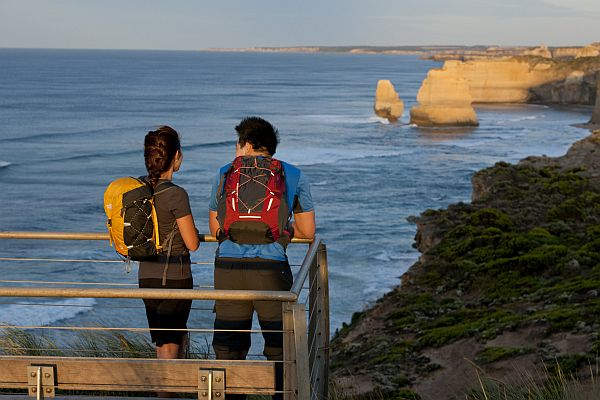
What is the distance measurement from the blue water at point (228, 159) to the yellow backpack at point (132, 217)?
50.4 ft

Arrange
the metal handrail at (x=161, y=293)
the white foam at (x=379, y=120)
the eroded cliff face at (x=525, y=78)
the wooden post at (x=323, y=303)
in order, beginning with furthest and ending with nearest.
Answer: the eroded cliff face at (x=525, y=78), the white foam at (x=379, y=120), the wooden post at (x=323, y=303), the metal handrail at (x=161, y=293)

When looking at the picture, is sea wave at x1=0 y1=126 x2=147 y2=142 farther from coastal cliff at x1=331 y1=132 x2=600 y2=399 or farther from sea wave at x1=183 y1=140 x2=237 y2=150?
coastal cliff at x1=331 y1=132 x2=600 y2=399

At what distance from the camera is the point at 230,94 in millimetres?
120625

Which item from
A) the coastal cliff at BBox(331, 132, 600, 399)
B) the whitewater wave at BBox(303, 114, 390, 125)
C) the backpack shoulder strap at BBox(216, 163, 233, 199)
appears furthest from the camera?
the whitewater wave at BBox(303, 114, 390, 125)

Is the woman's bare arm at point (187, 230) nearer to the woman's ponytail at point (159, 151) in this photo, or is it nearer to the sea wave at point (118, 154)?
the woman's ponytail at point (159, 151)

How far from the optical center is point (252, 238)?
4750 millimetres

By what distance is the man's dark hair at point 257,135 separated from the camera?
4.93 metres

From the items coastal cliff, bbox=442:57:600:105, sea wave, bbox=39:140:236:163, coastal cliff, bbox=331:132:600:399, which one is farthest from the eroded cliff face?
coastal cliff, bbox=331:132:600:399

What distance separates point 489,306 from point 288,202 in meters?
12.3

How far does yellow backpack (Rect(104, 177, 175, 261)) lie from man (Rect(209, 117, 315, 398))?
0.37 metres

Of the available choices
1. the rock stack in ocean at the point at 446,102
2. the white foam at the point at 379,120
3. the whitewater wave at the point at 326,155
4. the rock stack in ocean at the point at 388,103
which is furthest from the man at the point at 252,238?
the rock stack in ocean at the point at 388,103

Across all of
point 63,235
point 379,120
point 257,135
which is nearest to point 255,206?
point 257,135

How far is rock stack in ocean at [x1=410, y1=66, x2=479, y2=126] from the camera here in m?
82.8

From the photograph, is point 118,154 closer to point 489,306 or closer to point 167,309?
point 489,306
